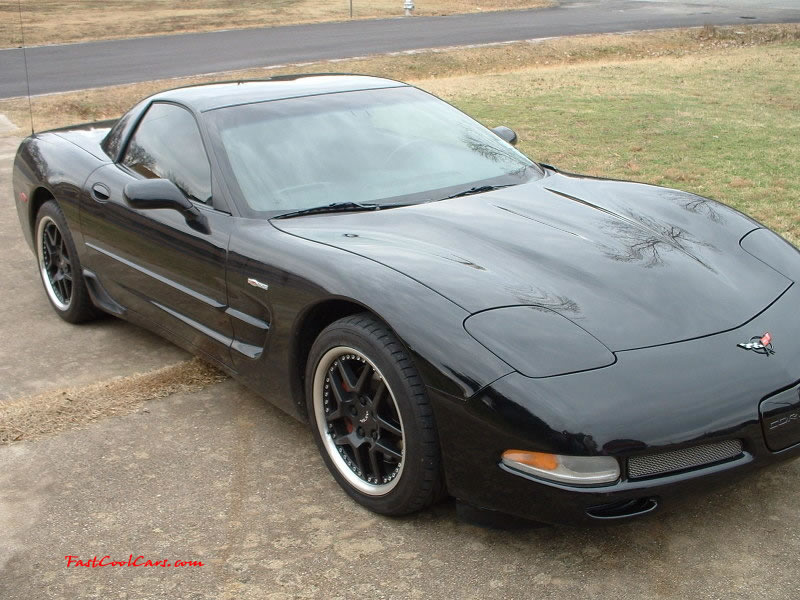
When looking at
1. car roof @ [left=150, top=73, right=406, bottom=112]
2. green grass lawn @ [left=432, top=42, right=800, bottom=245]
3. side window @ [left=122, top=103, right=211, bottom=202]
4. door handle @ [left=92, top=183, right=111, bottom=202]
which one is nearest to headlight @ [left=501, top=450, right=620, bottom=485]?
side window @ [left=122, top=103, right=211, bottom=202]

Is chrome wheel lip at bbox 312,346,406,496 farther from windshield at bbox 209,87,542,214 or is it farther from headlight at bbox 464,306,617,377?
windshield at bbox 209,87,542,214

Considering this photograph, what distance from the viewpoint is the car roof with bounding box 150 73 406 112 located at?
14.8ft

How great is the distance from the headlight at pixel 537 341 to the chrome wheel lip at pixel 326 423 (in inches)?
14.8

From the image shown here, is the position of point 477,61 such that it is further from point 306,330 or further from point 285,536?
point 285,536

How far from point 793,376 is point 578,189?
1510 mm

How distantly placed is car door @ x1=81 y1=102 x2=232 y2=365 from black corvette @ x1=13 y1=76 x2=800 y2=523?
1cm

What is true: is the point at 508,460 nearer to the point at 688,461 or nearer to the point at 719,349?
the point at 688,461

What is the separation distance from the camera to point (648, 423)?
107 inches

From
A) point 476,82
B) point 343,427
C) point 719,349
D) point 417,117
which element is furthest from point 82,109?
point 719,349

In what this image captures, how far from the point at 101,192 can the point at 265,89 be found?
0.98m

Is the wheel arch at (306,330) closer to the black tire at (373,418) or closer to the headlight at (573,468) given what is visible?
the black tire at (373,418)

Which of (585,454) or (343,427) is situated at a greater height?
(585,454)

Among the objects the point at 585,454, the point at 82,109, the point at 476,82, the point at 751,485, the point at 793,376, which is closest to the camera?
the point at 585,454

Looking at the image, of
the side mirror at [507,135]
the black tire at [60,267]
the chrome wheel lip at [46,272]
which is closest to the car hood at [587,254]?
the side mirror at [507,135]
